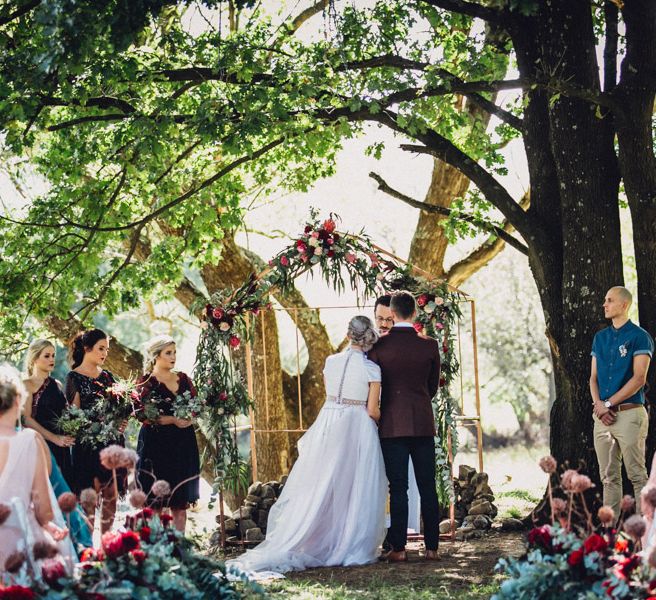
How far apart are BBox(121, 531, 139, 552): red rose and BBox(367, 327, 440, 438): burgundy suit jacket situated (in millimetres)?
3736

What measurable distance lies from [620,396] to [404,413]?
1.65m

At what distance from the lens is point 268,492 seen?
9.88 m

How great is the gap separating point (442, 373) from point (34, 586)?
614cm

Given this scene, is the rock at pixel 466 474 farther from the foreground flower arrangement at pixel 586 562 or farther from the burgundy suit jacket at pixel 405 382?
the foreground flower arrangement at pixel 586 562

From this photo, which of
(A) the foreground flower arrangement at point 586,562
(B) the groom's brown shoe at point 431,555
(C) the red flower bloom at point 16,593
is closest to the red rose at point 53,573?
(C) the red flower bloom at point 16,593

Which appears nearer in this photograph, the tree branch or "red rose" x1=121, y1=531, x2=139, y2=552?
"red rose" x1=121, y1=531, x2=139, y2=552

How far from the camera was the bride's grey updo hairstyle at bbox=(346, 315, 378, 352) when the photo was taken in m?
7.92

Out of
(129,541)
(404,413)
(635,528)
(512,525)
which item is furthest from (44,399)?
(635,528)

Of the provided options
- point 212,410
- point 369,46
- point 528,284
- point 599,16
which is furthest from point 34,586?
point 528,284

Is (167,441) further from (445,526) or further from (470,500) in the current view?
(470,500)

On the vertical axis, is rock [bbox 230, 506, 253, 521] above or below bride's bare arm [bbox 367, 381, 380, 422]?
below

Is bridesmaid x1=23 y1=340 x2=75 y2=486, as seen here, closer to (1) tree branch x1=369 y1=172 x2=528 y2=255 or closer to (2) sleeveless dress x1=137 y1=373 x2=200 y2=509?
(2) sleeveless dress x1=137 y1=373 x2=200 y2=509

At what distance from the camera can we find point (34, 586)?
3.94 meters

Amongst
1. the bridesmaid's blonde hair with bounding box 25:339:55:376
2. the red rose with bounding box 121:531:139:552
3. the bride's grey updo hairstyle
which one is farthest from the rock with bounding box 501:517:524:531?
the red rose with bounding box 121:531:139:552
